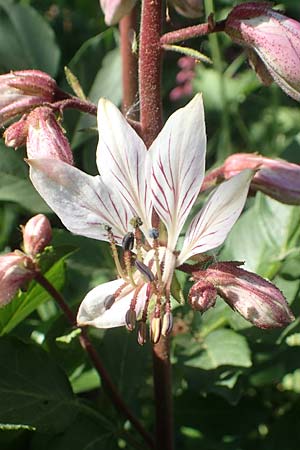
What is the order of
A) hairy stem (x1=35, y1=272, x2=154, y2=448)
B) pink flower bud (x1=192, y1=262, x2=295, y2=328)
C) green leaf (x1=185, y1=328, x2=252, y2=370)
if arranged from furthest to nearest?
green leaf (x1=185, y1=328, x2=252, y2=370) → hairy stem (x1=35, y1=272, x2=154, y2=448) → pink flower bud (x1=192, y1=262, x2=295, y2=328)

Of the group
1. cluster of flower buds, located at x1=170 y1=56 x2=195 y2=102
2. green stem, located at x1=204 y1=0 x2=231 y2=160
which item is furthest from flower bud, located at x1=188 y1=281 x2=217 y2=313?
cluster of flower buds, located at x1=170 y1=56 x2=195 y2=102

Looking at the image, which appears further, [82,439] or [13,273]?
[82,439]

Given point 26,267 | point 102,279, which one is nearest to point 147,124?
point 26,267

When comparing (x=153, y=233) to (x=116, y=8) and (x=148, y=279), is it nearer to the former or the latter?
(x=148, y=279)

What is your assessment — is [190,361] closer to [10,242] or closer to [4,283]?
[4,283]

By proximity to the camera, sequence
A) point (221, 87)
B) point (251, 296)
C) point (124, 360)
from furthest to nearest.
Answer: point (221, 87), point (124, 360), point (251, 296)

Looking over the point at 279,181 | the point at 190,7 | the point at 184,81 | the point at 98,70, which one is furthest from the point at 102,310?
the point at 184,81

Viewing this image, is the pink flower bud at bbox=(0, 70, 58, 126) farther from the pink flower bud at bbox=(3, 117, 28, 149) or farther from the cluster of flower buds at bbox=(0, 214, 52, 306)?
the cluster of flower buds at bbox=(0, 214, 52, 306)
